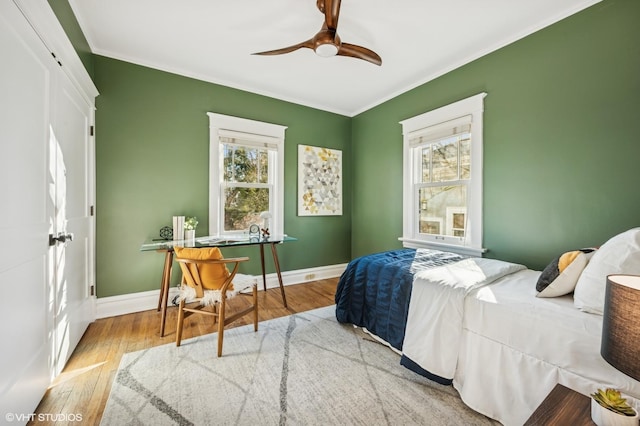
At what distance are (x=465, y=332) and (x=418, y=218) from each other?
208 cm

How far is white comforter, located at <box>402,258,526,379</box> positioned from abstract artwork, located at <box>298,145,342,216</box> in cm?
237

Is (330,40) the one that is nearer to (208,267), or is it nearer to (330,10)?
(330,10)

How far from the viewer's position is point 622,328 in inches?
29.1

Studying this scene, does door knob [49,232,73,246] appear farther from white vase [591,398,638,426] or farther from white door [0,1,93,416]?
white vase [591,398,638,426]

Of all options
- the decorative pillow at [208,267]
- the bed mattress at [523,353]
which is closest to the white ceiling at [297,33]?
the decorative pillow at [208,267]

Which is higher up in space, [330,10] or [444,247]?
[330,10]

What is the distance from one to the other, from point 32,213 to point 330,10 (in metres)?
2.20

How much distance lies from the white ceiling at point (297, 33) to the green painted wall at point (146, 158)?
213 mm

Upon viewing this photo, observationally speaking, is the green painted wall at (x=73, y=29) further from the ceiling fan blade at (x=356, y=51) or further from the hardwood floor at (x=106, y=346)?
the hardwood floor at (x=106, y=346)

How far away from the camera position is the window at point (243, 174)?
342 centimetres

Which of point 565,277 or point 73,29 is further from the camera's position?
point 73,29

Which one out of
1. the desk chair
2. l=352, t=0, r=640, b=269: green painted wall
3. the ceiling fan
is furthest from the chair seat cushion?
l=352, t=0, r=640, b=269: green painted wall

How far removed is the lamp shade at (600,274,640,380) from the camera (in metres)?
0.71

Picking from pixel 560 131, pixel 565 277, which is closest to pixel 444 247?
pixel 560 131
